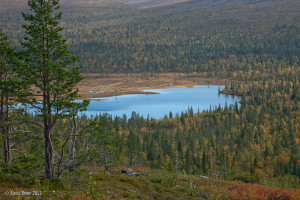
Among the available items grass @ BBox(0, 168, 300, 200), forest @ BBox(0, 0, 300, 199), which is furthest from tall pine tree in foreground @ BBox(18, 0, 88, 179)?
grass @ BBox(0, 168, 300, 200)

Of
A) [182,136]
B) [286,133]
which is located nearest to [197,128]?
[182,136]

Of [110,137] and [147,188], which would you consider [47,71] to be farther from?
[110,137]

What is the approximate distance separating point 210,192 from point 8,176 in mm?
17210

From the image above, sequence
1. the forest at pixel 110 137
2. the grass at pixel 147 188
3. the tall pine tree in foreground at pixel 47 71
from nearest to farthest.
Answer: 1. the grass at pixel 147 188
2. the tall pine tree in foreground at pixel 47 71
3. the forest at pixel 110 137

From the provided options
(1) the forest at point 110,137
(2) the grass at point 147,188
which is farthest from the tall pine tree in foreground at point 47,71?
(2) the grass at point 147,188

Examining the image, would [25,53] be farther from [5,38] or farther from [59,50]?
[5,38]

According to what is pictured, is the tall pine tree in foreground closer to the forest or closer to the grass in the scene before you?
the forest

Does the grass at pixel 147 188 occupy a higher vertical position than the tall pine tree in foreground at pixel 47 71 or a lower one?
lower

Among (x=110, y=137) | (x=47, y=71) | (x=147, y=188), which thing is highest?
(x=47, y=71)

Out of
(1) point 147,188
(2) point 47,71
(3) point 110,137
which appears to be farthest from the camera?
(3) point 110,137

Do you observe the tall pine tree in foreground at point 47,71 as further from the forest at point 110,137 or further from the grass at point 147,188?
the grass at point 147,188

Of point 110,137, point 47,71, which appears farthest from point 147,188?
point 110,137

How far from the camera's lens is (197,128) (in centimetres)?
15675

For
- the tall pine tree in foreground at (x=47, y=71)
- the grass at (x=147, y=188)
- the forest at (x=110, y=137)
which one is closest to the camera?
the grass at (x=147, y=188)
